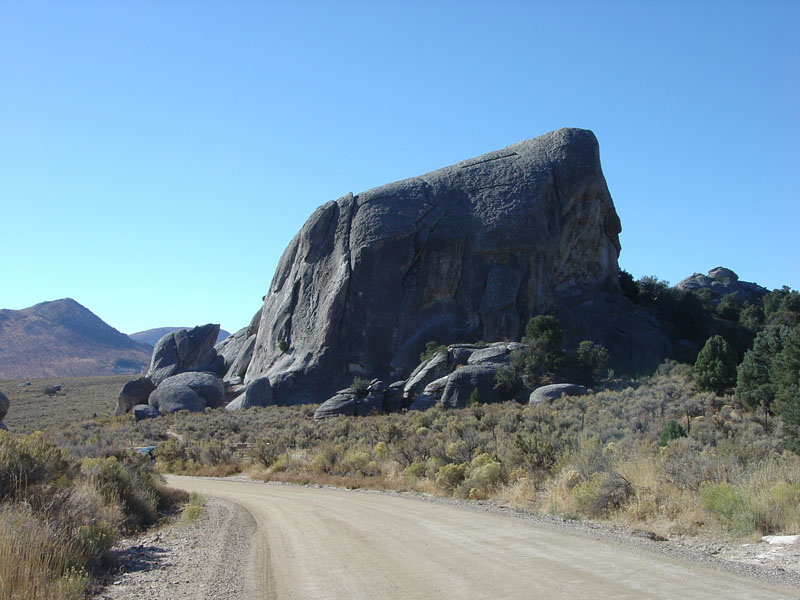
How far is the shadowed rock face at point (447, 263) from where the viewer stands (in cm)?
4984

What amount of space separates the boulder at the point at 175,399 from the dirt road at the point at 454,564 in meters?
40.1

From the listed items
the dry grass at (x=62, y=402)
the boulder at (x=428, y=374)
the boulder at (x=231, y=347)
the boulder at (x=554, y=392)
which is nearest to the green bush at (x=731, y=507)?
the boulder at (x=554, y=392)

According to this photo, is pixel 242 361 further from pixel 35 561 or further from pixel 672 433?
pixel 35 561

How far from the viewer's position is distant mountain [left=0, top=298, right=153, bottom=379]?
12500 cm

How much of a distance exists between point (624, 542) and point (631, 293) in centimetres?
5211

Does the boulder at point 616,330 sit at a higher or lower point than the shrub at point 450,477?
higher

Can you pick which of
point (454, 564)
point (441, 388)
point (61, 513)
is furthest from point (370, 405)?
point (454, 564)

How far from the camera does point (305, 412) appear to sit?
138 ft

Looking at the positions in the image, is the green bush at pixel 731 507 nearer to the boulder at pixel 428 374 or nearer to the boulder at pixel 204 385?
the boulder at pixel 428 374

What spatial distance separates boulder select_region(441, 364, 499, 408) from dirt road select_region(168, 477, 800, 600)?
2550 centimetres

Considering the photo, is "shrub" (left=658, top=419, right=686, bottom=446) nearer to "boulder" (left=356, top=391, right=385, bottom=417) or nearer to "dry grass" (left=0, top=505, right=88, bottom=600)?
"dry grass" (left=0, top=505, right=88, bottom=600)

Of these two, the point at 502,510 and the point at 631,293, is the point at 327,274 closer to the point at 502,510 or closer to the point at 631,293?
the point at 631,293

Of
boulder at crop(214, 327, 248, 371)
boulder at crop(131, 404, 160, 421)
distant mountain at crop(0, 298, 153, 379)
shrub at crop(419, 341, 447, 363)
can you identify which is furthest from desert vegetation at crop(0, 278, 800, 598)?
distant mountain at crop(0, 298, 153, 379)

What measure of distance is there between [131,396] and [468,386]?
31.2 metres
